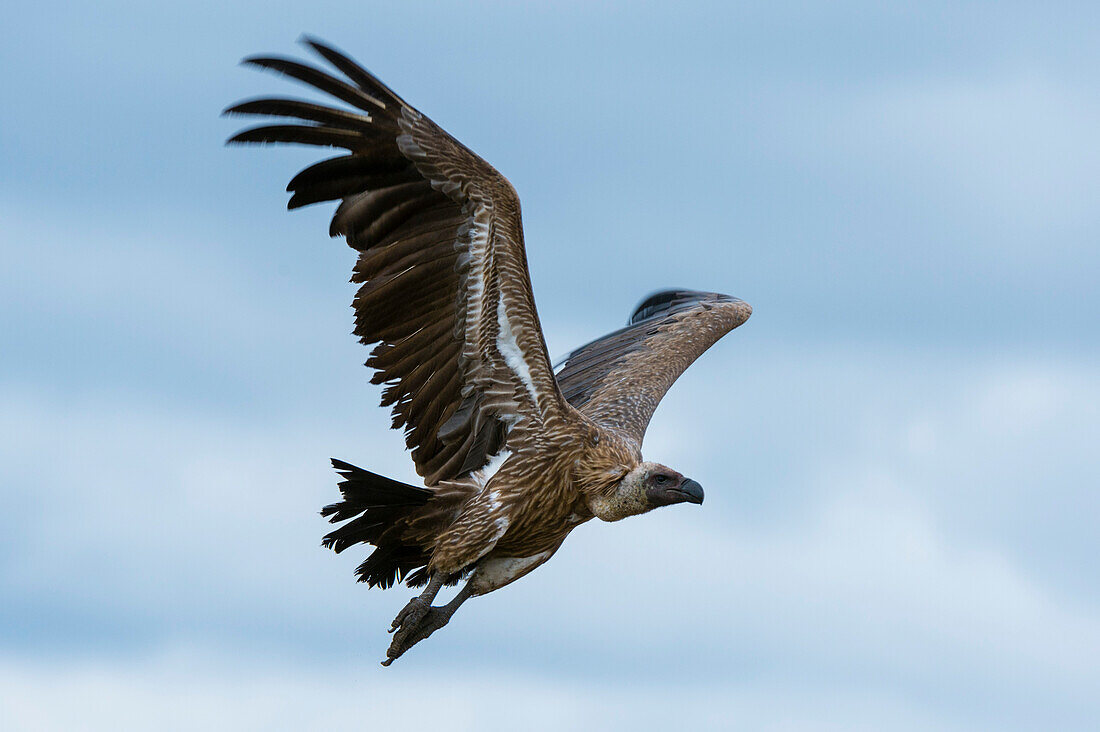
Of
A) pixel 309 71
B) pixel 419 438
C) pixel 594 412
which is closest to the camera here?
pixel 309 71

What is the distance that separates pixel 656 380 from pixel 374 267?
4.02 metres

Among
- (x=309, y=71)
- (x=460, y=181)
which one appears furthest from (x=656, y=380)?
(x=309, y=71)

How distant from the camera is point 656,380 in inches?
565

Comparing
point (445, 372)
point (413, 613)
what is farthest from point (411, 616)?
point (445, 372)

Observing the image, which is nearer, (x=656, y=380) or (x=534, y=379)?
(x=534, y=379)

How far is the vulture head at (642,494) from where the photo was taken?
37.6 feet

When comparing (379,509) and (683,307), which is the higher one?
(683,307)

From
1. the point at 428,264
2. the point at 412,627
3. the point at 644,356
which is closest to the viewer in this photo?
the point at 428,264

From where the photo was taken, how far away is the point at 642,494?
11445 millimetres

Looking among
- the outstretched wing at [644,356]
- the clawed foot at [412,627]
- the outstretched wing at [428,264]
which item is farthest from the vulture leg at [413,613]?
the outstretched wing at [644,356]

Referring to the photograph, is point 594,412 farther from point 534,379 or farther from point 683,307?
point 683,307

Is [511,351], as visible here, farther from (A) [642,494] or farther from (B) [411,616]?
→ (B) [411,616]

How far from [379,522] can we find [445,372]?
1.14 meters

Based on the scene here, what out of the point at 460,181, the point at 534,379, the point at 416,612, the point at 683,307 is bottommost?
the point at 416,612
